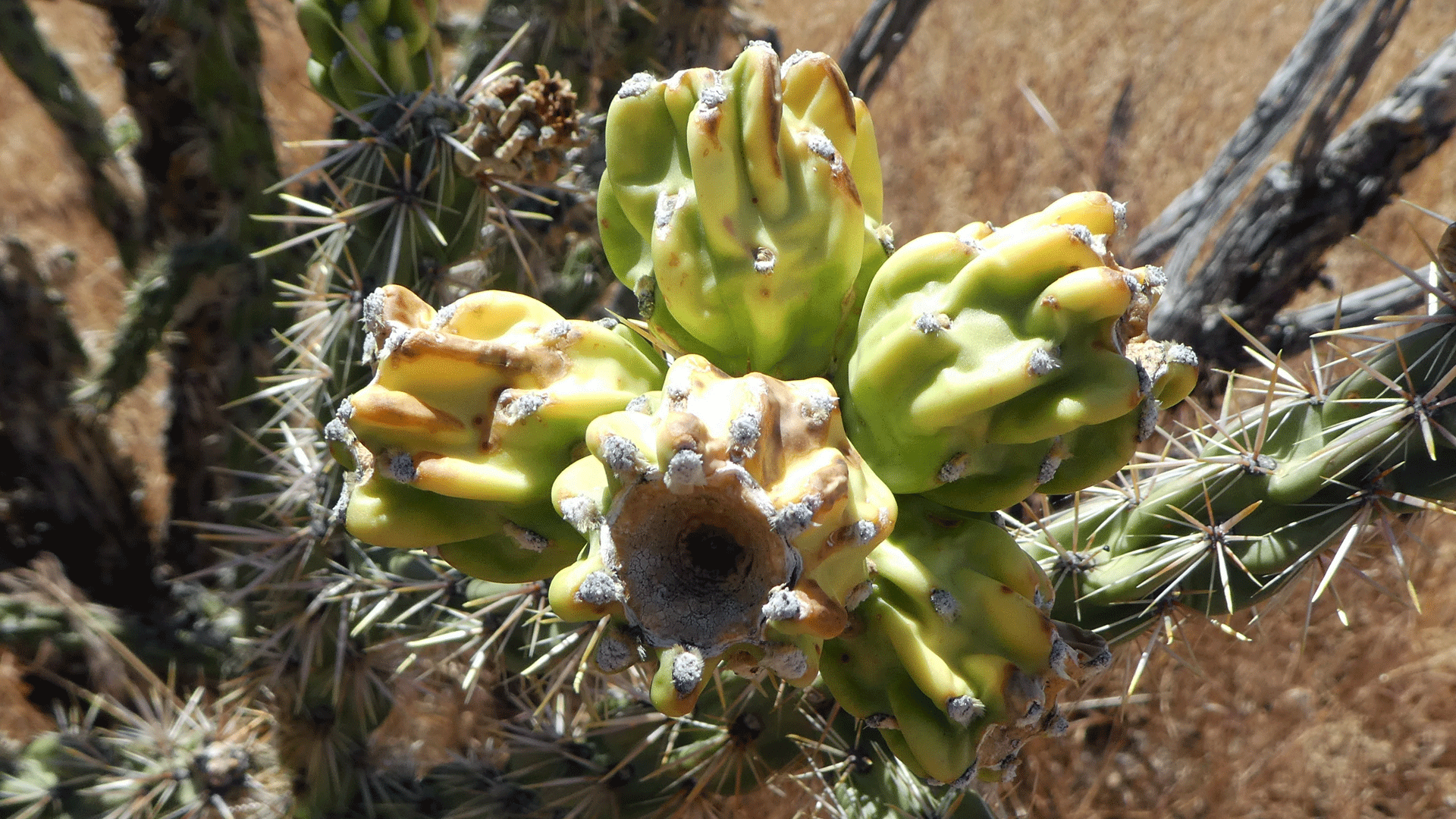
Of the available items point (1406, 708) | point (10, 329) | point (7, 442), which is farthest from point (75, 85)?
point (1406, 708)

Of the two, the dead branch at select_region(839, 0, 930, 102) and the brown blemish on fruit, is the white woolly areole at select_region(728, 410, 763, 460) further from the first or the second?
the dead branch at select_region(839, 0, 930, 102)

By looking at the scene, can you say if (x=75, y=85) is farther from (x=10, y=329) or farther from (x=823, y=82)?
(x=823, y=82)

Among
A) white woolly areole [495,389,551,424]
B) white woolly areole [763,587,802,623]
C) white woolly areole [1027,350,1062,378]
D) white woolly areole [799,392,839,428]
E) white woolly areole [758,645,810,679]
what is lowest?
white woolly areole [758,645,810,679]

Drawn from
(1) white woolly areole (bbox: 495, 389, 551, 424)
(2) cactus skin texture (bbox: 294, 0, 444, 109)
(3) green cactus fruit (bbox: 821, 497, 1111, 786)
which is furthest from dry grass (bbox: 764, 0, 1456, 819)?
(2) cactus skin texture (bbox: 294, 0, 444, 109)

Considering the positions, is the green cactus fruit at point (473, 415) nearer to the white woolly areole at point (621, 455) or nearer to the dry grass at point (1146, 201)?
the white woolly areole at point (621, 455)

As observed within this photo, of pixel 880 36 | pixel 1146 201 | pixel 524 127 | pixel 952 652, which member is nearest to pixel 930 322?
pixel 952 652

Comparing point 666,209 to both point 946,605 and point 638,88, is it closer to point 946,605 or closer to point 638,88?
point 638,88
